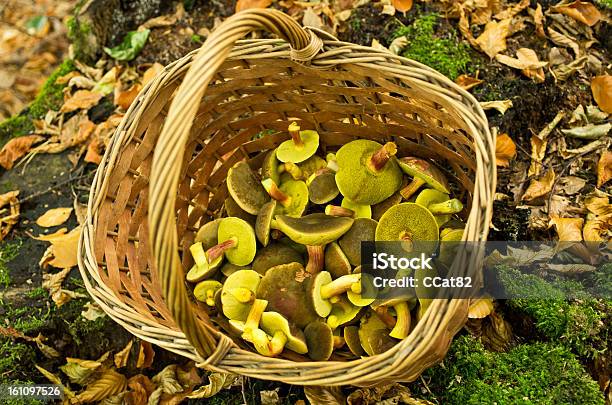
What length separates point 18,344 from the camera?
2.36 meters

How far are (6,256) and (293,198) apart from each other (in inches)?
57.4

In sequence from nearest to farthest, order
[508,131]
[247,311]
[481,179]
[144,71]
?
[481,179]
[247,311]
[508,131]
[144,71]

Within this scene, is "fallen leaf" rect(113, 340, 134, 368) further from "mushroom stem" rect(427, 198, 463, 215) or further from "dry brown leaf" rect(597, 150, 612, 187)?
"dry brown leaf" rect(597, 150, 612, 187)

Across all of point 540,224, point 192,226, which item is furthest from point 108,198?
point 540,224

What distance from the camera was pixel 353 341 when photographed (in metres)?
1.96

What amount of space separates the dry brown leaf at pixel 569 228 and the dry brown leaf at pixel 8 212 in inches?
98.2

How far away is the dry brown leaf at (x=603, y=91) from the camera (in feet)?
8.49

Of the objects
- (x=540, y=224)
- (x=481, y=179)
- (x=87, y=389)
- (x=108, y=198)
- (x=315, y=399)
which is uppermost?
(x=481, y=179)

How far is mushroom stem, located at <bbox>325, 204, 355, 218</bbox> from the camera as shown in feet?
6.58

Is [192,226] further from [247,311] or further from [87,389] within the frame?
[87,389]

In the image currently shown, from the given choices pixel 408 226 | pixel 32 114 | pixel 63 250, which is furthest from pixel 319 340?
pixel 32 114

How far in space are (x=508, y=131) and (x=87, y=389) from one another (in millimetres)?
2145

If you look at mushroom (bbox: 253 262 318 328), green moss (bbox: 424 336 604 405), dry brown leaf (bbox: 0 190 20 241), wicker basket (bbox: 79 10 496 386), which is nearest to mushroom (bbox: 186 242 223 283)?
wicker basket (bbox: 79 10 496 386)

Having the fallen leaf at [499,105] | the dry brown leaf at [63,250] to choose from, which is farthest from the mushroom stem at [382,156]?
the dry brown leaf at [63,250]
